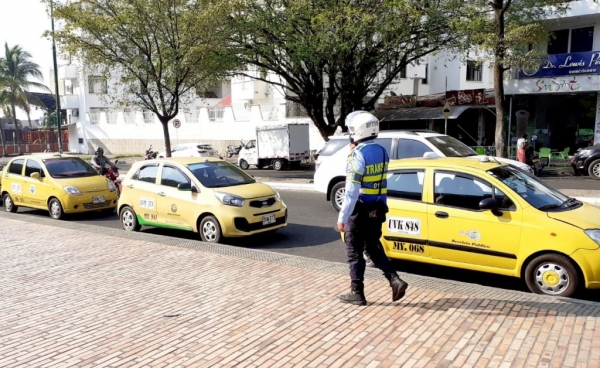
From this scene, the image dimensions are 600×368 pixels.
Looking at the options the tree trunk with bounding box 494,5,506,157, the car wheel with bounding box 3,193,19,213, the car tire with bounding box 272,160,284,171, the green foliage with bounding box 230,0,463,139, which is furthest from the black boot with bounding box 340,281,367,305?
the car tire with bounding box 272,160,284,171

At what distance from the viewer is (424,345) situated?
4.09m

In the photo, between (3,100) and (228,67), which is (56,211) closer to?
(228,67)

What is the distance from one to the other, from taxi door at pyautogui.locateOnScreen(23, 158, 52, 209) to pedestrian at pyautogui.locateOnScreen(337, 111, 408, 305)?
9265 mm

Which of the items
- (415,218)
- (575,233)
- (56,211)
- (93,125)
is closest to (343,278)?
(415,218)

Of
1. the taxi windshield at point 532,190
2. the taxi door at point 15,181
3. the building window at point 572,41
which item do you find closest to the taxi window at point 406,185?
the taxi windshield at point 532,190

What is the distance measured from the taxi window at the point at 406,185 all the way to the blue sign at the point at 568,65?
17.9 m

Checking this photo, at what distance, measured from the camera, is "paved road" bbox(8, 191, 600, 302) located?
254 inches

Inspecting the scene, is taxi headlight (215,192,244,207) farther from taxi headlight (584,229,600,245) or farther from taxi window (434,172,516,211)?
taxi headlight (584,229,600,245)

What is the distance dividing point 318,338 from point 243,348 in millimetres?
637

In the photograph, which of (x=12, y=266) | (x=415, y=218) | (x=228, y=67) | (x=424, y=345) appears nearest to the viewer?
(x=424, y=345)

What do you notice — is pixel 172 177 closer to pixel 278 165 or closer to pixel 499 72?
pixel 499 72

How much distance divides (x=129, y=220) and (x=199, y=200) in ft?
6.86

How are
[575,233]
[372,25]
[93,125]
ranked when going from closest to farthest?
[575,233], [372,25], [93,125]

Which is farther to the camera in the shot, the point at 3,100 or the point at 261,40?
the point at 3,100
